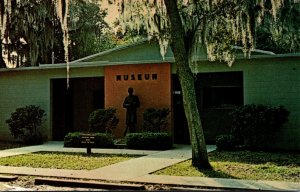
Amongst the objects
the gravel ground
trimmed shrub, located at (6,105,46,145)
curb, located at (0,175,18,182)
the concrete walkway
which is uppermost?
trimmed shrub, located at (6,105,46,145)

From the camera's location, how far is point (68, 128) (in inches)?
840

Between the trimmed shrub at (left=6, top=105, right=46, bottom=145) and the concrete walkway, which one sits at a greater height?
the trimmed shrub at (left=6, top=105, right=46, bottom=145)

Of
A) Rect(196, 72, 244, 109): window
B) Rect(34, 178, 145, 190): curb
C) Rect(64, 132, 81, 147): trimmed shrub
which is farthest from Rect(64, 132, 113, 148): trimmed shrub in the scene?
Rect(34, 178, 145, 190): curb

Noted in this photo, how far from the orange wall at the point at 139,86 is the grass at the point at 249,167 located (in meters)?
4.51

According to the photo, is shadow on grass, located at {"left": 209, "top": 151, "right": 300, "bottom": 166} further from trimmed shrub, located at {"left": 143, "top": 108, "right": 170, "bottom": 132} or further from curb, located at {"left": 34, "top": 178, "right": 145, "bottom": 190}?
curb, located at {"left": 34, "top": 178, "right": 145, "bottom": 190}

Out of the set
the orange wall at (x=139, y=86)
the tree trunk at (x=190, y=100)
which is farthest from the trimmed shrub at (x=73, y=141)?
the tree trunk at (x=190, y=100)

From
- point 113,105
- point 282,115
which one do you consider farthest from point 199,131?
point 113,105

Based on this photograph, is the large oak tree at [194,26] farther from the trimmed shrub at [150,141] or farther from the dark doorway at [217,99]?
the dark doorway at [217,99]

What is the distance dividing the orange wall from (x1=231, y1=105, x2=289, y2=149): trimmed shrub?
10.6ft

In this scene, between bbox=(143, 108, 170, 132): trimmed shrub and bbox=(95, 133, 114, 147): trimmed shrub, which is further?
bbox=(143, 108, 170, 132): trimmed shrub

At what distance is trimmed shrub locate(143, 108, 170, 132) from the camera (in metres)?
17.1

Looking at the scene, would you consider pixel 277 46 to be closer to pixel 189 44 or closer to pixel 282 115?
pixel 282 115

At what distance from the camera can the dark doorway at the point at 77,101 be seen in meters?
20.8

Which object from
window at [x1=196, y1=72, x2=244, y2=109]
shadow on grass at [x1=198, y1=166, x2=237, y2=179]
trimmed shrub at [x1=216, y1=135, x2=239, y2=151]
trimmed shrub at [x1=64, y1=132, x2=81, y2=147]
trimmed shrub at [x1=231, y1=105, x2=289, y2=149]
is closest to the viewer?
shadow on grass at [x1=198, y1=166, x2=237, y2=179]
